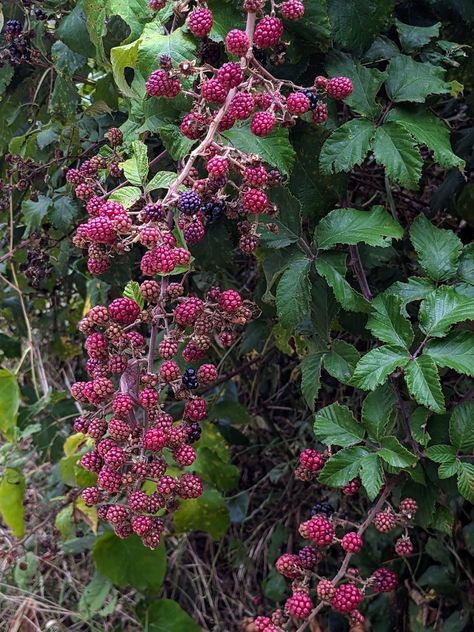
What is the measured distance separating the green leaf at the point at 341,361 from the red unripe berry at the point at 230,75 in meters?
0.43

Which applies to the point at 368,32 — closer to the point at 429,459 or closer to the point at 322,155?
the point at 322,155

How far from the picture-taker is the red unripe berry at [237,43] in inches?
32.5

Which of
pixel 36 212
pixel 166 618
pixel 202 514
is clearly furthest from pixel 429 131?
pixel 166 618

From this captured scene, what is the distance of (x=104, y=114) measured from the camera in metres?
1.40


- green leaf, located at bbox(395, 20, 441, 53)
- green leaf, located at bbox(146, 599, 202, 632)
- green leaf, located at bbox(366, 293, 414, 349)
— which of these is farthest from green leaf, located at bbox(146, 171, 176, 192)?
green leaf, located at bbox(146, 599, 202, 632)

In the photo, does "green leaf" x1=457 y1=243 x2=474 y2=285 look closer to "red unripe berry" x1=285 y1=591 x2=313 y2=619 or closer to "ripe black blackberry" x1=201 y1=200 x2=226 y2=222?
"ripe black blackberry" x1=201 y1=200 x2=226 y2=222

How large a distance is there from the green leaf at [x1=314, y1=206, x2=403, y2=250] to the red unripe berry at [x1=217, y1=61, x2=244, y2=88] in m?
0.29

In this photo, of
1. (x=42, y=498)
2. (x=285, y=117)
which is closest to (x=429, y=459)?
(x=285, y=117)

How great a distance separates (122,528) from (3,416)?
102 centimetres

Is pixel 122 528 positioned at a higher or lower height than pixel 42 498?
higher

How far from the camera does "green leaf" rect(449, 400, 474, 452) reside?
100 centimetres

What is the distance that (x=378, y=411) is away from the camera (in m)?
1.00

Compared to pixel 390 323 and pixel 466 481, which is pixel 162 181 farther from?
pixel 466 481

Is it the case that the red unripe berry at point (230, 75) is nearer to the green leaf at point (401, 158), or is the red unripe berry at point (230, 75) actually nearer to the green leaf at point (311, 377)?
the green leaf at point (401, 158)
